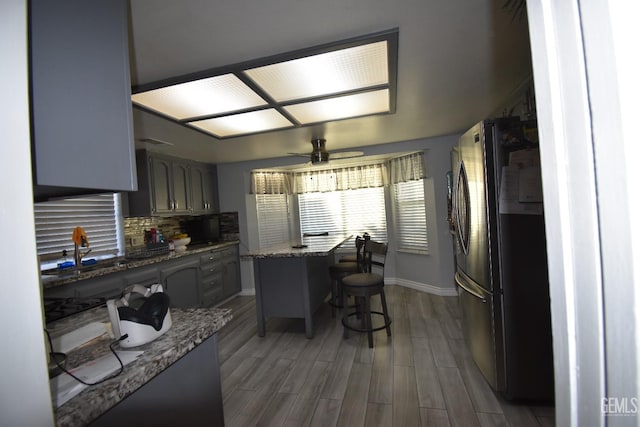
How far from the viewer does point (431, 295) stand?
4.07 meters

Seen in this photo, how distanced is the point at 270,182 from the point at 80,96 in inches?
169

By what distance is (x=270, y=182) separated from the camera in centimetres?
484

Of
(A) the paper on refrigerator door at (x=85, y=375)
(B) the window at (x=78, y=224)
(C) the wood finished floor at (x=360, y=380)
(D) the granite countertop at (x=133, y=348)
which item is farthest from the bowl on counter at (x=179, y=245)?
(A) the paper on refrigerator door at (x=85, y=375)

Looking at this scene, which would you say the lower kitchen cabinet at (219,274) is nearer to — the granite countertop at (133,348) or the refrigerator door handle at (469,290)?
the granite countertop at (133,348)

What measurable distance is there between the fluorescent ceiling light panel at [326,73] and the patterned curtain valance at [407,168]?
231cm

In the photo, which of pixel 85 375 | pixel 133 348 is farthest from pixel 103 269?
→ pixel 85 375

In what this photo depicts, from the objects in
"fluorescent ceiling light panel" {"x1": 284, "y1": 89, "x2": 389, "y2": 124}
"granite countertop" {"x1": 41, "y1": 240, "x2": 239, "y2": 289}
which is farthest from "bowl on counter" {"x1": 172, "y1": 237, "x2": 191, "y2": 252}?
"fluorescent ceiling light panel" {"x1": 284, "y1": 89, "x2": 389, "y2": 124}

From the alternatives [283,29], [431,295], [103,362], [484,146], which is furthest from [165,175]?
[431,295]

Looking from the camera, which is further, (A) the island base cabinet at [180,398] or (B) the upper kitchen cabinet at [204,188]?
(B) the upper kitchen cabinet at [204,188]

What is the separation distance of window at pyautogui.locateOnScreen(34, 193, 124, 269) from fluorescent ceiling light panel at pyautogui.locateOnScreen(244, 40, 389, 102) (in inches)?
73.8

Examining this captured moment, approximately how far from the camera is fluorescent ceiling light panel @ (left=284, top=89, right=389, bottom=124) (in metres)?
2.26

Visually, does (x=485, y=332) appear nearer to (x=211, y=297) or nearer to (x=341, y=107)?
(x=341, y=107)

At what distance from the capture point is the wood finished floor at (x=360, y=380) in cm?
173

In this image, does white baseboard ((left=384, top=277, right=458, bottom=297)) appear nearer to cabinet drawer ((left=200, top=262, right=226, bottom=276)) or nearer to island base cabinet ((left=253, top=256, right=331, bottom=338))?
island base cabinet ((left=253, top=256, right=331, bottom=338))
